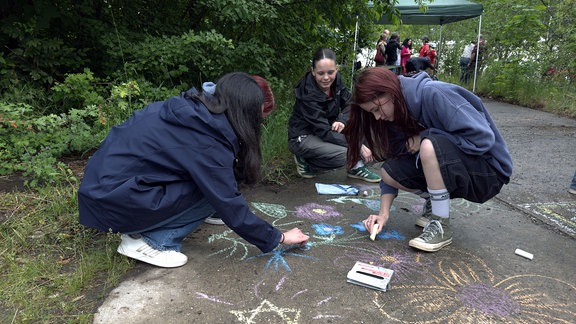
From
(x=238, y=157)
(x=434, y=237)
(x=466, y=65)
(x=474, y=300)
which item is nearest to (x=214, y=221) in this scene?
(x=238, y=157)

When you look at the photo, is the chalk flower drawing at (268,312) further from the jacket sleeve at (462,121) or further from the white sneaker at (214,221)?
the jacket sleeve at (462,121)

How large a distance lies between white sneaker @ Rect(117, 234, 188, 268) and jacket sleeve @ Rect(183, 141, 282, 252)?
1.30ft

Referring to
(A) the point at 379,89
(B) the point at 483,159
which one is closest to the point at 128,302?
(A) the point at 379,89

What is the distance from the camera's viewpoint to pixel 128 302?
1.77 m

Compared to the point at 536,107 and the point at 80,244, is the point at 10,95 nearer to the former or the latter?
the point at 80,244

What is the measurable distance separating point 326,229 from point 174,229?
3.04 feet

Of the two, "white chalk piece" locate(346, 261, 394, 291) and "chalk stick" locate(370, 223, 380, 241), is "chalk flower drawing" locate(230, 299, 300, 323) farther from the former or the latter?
"chalk stick" locate(370, 223, 380, 241)

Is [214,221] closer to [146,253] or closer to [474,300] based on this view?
[146,253]

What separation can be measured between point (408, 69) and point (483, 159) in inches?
297

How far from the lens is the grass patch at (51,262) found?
1.73 metres

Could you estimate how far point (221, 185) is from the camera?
6.15 ft

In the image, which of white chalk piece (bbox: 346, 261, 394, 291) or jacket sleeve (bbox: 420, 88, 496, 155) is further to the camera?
jacket sleeve (bbox: 420, 88, 496, 155)

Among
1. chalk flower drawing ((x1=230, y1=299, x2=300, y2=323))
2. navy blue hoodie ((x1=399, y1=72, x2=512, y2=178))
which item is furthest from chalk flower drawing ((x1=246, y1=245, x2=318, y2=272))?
navy blue hoodie ((x1=399, y1=72, x2=512, y2=178))

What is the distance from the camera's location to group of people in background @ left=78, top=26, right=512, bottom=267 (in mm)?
1869
